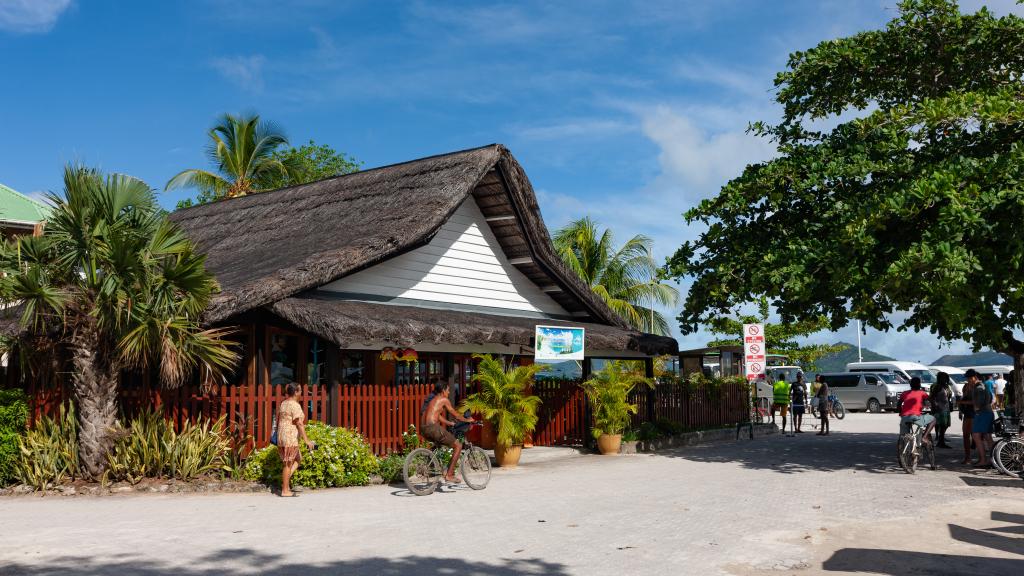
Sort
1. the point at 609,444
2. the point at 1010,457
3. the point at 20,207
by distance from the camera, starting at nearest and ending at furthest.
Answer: the point at 1010,457
the point at 609,444
the point at 20,207

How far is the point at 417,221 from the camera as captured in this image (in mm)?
16703

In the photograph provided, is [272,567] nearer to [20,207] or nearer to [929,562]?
[929,562]

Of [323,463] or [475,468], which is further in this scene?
[475,468]

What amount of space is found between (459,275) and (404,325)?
3.87 m

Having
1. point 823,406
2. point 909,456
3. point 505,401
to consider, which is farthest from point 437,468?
point 823,406

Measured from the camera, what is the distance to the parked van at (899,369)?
129 feet

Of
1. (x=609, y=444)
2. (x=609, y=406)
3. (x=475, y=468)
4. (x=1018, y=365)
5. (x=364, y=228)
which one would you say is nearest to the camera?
(x=475, y=468)

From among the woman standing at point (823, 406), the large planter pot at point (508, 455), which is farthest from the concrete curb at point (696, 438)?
the large planter pot at point (508, 455)

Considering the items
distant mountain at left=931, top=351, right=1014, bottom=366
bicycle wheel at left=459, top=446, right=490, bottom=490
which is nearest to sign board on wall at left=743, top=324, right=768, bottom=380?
bicycle wheel at left=459, top=446, right=490, bottom=490

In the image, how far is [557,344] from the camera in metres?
17.4

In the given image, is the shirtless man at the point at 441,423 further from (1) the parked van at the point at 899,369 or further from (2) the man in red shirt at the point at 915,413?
(1) the parked van at the point at 899,369

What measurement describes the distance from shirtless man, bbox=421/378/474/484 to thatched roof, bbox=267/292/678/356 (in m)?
1.89

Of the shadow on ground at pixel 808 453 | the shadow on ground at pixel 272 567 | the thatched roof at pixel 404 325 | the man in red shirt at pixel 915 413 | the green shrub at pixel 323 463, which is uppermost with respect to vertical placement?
the thatched roof at pixel 404 325

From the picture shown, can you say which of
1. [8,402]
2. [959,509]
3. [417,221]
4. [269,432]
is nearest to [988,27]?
[959,509]
